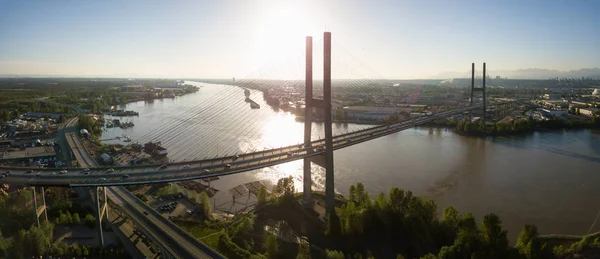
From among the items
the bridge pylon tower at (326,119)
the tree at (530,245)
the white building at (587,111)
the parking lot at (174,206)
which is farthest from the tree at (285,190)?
the white building at (587,111)

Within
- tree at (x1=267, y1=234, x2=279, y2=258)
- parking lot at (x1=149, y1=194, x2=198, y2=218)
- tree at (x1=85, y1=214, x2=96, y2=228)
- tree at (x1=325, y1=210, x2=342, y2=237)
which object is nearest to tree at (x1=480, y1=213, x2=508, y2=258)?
tree at (x1=325, y1=210, x2=342, y2=237)

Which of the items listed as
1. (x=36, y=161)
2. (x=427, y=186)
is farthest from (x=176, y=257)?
(x=36, y=161)

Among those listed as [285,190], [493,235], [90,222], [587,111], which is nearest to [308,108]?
[285,190]

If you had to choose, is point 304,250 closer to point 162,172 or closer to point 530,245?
point 162,172

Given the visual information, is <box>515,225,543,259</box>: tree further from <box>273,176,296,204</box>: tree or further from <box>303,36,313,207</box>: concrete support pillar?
<box>273,176,296,204</box>: tree

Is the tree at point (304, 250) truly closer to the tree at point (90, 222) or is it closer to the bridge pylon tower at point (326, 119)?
the bridge pylon tower at point (326, 119)
